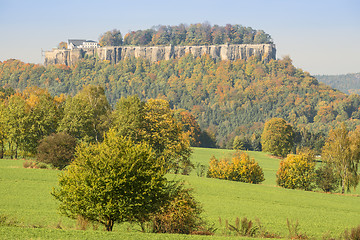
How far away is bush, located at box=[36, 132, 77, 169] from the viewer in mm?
52594

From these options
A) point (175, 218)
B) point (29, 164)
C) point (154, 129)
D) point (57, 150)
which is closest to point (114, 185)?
point (175, 218)

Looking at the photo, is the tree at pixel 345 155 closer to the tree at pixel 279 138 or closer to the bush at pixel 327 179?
the bush at pixel 327 179

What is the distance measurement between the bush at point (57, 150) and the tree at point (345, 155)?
113ft

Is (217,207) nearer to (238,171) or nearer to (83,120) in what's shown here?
(238,171)

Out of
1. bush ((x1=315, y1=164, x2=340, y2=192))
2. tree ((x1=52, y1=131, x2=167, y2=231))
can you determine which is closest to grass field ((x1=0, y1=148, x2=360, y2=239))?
tree ((x1=52, y1=131, x2=167, y2=231))

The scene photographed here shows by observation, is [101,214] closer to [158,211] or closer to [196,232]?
[158,211]

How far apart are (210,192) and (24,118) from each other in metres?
28.6

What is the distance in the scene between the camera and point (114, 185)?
23.6 m

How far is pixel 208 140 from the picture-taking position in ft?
455

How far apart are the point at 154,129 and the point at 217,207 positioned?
2282 centimetres

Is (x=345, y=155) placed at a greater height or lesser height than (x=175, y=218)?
lesser

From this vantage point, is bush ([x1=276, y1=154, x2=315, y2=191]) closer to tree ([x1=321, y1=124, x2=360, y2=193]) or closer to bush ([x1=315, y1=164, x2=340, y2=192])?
bush ([x1=315, y1=164, x2=340, y2=192])

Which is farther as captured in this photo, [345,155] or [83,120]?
[345,155]

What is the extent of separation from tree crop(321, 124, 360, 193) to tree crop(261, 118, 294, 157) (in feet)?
157
